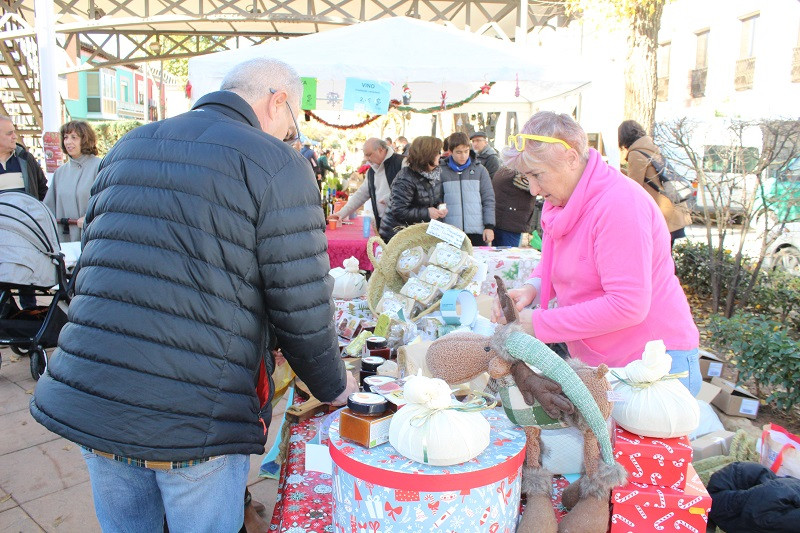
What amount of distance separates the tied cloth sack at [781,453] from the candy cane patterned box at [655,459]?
1153mm

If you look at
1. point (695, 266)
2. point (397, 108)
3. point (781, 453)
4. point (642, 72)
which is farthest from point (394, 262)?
point (397, 108)

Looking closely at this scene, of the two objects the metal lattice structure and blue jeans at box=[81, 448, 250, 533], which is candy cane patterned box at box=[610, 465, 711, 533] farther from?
the metal lattice structure

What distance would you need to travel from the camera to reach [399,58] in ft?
17.8

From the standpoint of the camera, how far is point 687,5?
1912 centimetres

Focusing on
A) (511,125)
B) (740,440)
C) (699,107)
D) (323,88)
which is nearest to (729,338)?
(740,440)

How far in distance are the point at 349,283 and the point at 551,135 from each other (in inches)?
67.0

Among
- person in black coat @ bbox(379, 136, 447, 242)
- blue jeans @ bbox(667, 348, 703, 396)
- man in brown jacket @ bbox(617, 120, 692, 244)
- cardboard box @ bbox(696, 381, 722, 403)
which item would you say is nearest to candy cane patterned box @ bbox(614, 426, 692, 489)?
blue jeans @ bbox(667, 348, 703, 396)

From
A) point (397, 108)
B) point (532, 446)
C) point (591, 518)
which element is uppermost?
point (397, 108)

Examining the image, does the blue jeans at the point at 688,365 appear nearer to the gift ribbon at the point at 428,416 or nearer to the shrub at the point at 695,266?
the gift ribbon at the point at 428,416

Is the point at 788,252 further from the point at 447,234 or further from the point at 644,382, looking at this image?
the point at 644,382

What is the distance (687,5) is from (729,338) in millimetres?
19026

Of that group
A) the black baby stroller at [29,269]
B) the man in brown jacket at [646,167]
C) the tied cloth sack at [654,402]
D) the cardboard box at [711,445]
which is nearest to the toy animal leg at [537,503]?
the tied cloth sack at [654,402]

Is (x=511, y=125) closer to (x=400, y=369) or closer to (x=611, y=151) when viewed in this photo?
(x=611, y=151)

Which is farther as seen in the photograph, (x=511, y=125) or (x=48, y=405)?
(x=511, y=125)
